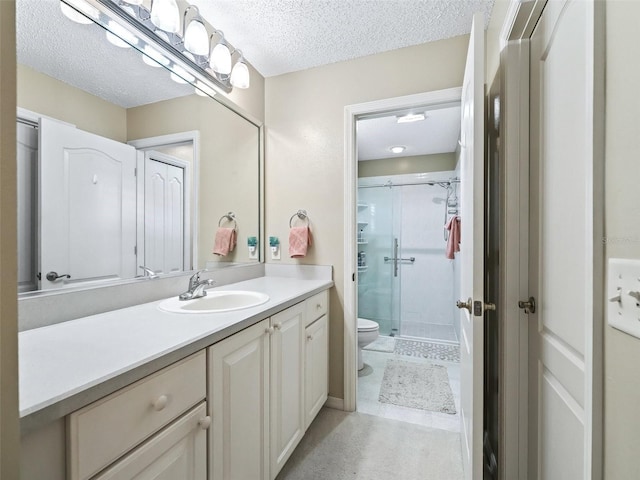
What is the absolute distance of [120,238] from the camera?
1.25 meters

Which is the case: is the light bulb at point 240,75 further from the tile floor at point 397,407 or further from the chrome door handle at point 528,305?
the tile floor at point 397,407

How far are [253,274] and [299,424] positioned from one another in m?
0.98

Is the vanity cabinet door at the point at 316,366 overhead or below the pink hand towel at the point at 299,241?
below

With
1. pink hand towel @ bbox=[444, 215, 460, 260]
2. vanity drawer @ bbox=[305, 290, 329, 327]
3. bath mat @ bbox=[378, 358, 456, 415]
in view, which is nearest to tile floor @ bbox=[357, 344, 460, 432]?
bath mat @ bbox=[378, 358, 456, 415]

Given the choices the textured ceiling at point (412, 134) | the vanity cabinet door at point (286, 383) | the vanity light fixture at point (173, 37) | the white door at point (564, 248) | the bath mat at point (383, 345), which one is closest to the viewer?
the white door at point (564, 248)

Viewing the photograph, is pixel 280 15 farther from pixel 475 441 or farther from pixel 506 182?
pixel 475 441

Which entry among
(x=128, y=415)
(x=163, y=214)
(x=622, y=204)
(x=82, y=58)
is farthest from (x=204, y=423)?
(x=82, y=58)

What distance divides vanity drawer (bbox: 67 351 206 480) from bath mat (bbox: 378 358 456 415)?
168 cm

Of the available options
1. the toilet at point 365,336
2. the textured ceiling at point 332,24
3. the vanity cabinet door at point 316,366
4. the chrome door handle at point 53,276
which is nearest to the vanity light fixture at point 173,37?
the textured ceiling at point 332,24

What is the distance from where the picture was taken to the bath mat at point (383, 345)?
317 cm

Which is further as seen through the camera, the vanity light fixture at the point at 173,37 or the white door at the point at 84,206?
the vanity light fixture at the point at 173,37

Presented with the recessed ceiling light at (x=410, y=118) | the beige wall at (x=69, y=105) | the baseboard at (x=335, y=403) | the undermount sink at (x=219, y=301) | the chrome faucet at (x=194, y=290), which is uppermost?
the recessed ceiling light at (x=410, y=118)

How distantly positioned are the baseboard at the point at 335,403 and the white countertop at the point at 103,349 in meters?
1.10

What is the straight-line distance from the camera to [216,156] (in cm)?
183
